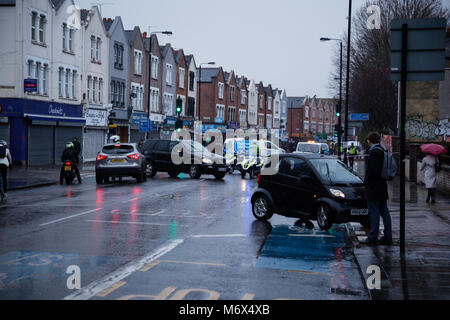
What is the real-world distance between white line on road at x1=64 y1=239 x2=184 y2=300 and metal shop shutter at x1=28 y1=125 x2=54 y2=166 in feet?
96.8

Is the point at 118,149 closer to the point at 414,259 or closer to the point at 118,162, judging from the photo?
the point at 118,162

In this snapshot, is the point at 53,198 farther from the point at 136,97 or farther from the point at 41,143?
the point at 136,97

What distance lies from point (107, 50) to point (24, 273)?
4287 centimetres

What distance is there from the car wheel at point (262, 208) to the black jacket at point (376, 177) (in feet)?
12.2

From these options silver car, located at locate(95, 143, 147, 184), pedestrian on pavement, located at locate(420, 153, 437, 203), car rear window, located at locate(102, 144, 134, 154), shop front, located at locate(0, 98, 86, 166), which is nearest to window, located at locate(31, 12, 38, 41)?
shop front, located at locate(0, 98, 86, 166)

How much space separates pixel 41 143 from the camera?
38.5m

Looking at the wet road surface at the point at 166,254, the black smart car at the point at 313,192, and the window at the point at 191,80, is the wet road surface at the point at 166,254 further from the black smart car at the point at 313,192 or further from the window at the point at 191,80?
the window at the point at 191,80

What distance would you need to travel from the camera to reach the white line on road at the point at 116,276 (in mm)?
6586

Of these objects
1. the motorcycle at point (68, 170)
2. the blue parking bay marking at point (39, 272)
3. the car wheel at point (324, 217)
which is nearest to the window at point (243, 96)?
the motorcycle at point (68, 170)

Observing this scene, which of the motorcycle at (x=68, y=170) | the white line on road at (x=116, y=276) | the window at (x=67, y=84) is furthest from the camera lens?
the window at (x=67, y=84)

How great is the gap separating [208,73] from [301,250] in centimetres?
7357

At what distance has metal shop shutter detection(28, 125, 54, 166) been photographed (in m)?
37.3
